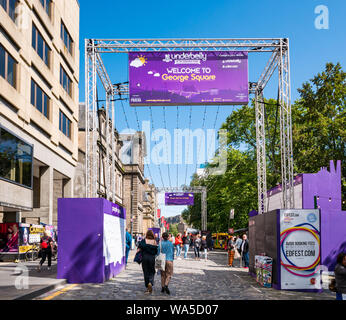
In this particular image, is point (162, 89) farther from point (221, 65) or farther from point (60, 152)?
point (60, 152)

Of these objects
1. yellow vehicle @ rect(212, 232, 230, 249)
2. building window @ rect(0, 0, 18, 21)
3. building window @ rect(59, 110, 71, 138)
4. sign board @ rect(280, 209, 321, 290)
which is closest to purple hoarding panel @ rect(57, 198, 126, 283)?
sign board @ rect(280, 209, 321, 290)

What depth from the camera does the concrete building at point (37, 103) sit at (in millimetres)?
24562

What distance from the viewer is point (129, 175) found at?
82500 millimetres

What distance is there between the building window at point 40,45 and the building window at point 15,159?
6.50 meters

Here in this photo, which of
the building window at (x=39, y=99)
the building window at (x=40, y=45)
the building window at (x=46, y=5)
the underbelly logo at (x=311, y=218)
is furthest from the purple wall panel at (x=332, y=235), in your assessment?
the building window at (x=46, y=5)

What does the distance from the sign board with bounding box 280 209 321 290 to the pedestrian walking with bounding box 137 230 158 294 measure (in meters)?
3.89

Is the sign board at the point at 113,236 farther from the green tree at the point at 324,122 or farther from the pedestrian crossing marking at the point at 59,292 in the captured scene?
the green tree at the point at 324,122

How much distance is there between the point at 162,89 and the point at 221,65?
8.74ft

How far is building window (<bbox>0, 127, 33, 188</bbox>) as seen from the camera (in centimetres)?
2392

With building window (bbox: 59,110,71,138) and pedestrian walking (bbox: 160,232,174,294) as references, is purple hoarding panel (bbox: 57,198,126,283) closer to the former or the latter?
pedestrian walking (bbox: 160,232,174,294)

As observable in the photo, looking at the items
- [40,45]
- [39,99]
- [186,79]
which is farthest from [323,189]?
[40,45]

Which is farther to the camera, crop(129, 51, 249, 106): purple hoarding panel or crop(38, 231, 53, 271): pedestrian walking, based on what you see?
crop(129, 51, 249, 106): purple hoarding panel

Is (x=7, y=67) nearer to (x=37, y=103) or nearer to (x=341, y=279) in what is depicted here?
(x=37, y=103)
